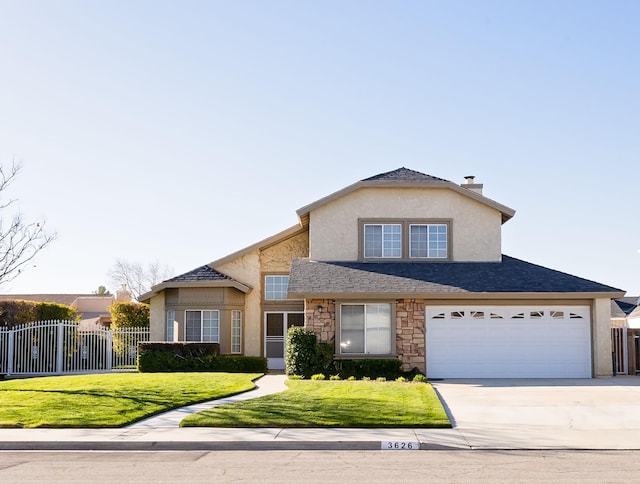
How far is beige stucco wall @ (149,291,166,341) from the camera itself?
1163 inches

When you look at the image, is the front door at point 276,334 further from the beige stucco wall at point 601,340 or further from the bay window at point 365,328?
the beige stucco wall at point 601,340

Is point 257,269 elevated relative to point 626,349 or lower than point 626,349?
elevated

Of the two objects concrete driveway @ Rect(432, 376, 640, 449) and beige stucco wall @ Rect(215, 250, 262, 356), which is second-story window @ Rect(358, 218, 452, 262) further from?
concrete driveway @ Rect(432, 376, 640, 449)

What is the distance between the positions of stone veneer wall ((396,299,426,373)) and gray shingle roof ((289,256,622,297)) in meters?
0.64

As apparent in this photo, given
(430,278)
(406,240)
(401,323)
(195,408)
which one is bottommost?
(195,408)

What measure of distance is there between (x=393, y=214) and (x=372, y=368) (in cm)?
577

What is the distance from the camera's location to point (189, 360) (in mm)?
26625

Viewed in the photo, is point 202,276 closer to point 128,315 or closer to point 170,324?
point 170,324

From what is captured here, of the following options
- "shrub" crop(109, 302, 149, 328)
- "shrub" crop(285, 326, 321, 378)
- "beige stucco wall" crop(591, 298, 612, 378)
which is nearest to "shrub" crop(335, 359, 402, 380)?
"shrub" crop(285, 326, 321, 378)

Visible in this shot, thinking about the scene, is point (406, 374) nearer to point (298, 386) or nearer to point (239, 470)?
point (298, 386)

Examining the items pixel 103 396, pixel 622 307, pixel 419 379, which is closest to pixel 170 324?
pixel 419 379

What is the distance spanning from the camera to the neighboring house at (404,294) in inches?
953

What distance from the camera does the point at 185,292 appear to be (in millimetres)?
28844

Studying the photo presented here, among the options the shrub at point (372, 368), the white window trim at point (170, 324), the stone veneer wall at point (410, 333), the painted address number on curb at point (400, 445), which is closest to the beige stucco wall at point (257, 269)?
the white window trim at point (170, 324)
